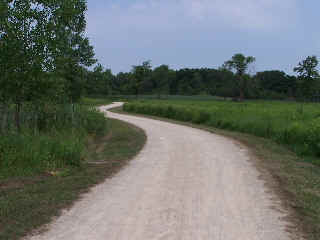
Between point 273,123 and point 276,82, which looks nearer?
point 273,123

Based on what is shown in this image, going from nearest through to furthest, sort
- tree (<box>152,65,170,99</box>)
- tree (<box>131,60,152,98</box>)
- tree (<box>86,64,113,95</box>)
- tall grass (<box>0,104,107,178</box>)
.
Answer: tall grass (<box>0,104,107,178</box>)
tree (<box>86,64,113,95</box>)
tree (<box>131,60,152,98</box>)
tree (<box>152,65,170,99</box>)

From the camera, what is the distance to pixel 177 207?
690 cm

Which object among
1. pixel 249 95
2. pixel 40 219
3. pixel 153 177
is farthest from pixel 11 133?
pixel 249 95

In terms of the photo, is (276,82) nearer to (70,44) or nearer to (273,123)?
(273,123)

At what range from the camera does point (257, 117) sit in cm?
2425

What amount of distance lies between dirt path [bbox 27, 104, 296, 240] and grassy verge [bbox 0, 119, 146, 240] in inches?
11.5

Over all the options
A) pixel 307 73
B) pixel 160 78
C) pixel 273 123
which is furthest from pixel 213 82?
pixel 273 123

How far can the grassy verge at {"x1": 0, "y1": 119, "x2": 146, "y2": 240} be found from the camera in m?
5.99

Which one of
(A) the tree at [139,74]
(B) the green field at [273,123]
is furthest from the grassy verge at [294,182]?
(A) the tree at [139,74]

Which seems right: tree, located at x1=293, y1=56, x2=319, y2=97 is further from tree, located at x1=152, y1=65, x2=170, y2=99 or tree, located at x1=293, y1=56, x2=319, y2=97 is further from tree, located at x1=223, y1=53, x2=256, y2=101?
tree, located at x1=152, y1=65, x2=170, y2=99

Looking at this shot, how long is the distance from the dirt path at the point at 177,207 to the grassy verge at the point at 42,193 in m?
0.29

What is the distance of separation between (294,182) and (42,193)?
5.59 metres

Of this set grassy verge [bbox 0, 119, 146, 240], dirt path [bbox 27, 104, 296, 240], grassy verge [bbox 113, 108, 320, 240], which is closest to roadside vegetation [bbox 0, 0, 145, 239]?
grassy verge [bbox 0, 119, 146, 240]

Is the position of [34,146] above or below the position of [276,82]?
below
